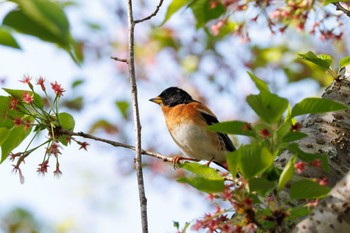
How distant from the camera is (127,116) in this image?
23.5 feet

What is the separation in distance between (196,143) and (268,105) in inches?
112

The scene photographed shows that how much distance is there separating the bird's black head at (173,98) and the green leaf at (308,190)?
3.56 metres

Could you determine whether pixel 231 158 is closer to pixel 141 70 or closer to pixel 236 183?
pixel 236 183

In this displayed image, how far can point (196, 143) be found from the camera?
452 cm

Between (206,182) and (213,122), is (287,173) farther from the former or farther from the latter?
(213,122)

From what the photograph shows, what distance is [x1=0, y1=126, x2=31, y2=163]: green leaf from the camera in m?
2.37

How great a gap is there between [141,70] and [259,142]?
630 centimetres

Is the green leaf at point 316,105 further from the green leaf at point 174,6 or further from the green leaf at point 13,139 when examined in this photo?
the green leaf at point 13,139

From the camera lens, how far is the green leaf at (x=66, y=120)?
282 centimetres

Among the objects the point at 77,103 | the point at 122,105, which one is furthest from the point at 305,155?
the point at 77,103

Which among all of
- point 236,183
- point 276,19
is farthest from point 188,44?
point 236,183

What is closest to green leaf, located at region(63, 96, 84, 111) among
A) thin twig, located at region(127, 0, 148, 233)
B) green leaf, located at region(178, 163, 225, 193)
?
thin twig, located at region(127, 0, 148, 233)

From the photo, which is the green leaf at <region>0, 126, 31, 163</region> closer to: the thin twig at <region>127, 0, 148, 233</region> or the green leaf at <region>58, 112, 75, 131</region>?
the green leaf at <region>58, 112, 75, 131</region>

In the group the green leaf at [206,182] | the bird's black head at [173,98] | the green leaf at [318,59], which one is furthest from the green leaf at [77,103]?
the green leaf at [206,182]
